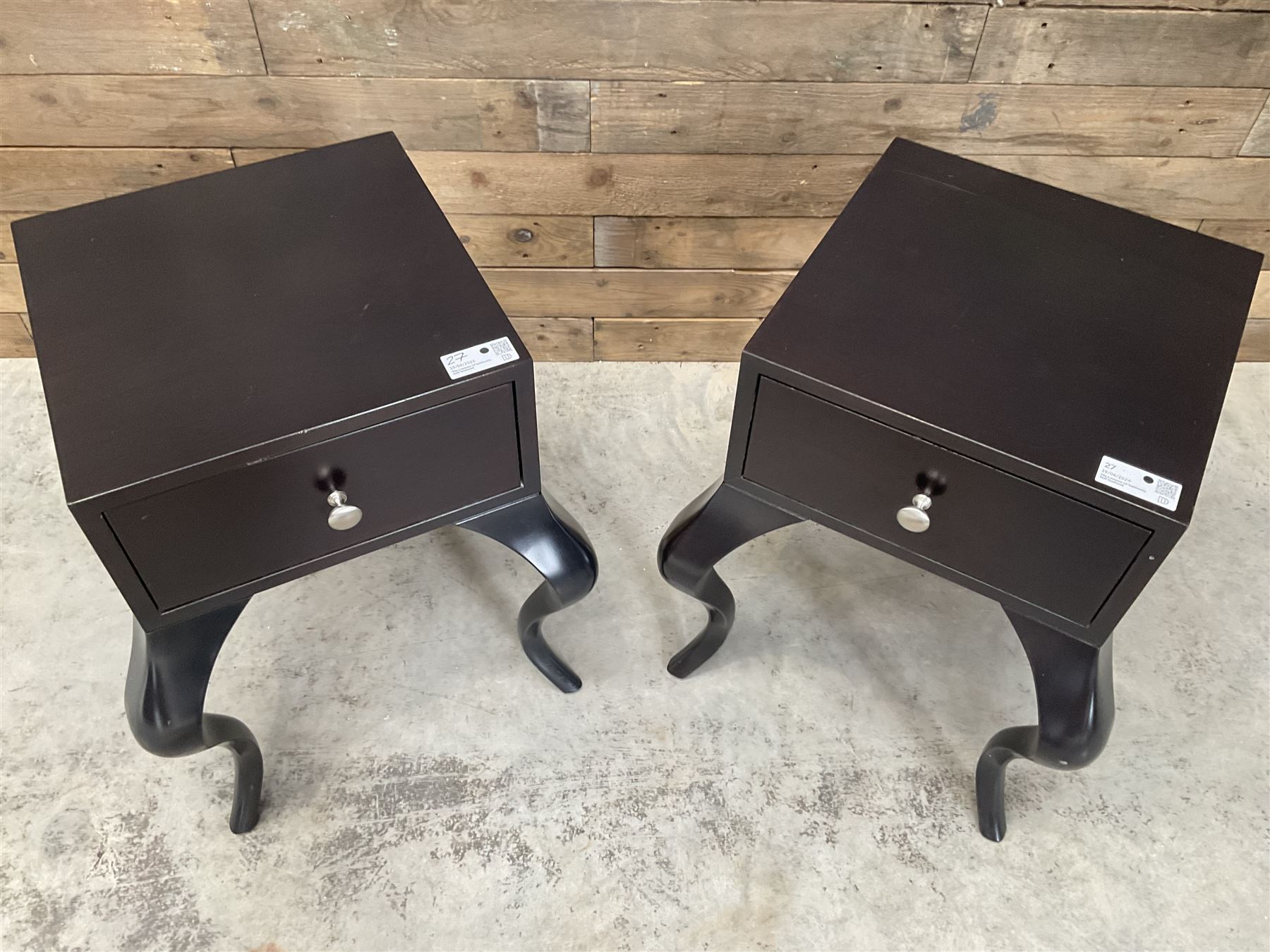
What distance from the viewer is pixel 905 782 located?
1.08 m

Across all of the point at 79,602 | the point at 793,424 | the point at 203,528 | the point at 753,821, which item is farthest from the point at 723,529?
the point at 79,602

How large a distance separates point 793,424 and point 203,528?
0.48m

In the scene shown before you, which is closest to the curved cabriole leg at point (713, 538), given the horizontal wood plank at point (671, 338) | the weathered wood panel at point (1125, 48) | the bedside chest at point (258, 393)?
the bedside chest at point (258, 393)

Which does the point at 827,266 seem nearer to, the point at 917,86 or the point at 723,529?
the point at 723,529

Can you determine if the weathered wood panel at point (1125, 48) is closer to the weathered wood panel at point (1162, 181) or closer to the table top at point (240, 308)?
the weathered wood panel at point (1162, 181)

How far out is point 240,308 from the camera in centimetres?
82

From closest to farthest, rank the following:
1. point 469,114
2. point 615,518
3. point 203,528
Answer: point 203,528, point 469,114, point 615,518

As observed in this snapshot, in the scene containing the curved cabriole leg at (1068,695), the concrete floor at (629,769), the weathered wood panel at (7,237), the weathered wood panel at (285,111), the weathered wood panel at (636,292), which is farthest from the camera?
the weathered wood panel at (636,292)

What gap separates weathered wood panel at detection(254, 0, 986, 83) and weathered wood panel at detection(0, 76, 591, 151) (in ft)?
0.07

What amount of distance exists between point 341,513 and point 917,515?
0.47m

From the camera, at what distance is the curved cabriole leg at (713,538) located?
91cm

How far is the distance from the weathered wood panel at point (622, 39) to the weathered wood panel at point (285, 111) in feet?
0.07

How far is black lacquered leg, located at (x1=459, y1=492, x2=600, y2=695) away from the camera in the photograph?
91 cm

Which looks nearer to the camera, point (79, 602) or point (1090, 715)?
point (1090, 715)
